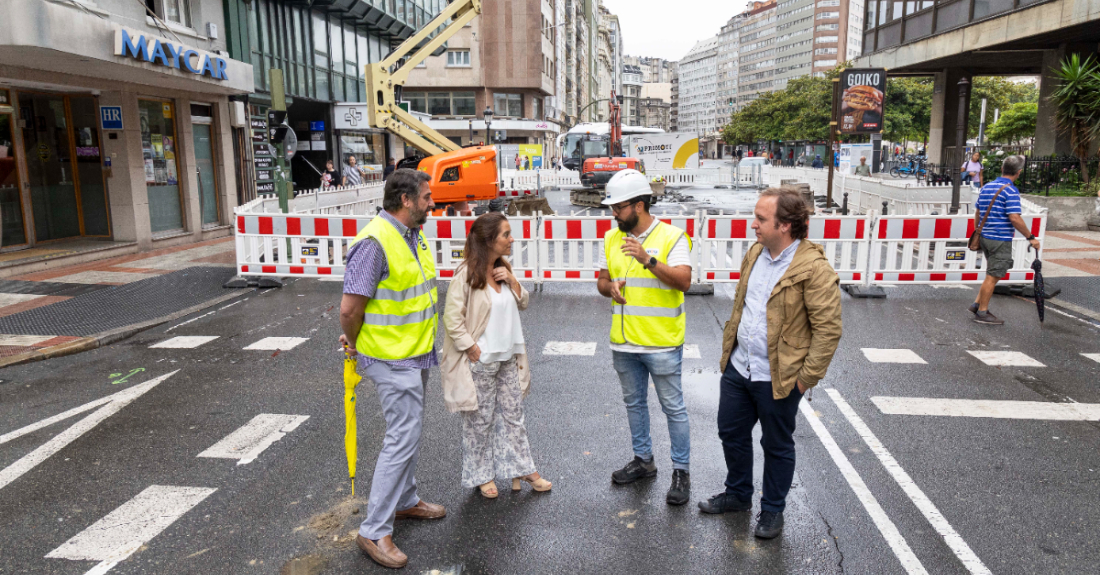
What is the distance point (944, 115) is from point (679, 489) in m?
29.5

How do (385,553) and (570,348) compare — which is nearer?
(385,553)

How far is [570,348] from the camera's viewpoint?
316 inches

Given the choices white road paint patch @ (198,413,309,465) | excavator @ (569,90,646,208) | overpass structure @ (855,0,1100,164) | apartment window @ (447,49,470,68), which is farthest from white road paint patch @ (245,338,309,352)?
apartment window @ (447,49,470,68)

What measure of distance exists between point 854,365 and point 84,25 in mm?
11800

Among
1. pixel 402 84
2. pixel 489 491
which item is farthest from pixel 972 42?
pixel 489 491

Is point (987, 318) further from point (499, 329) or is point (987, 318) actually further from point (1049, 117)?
point (1049, 117)

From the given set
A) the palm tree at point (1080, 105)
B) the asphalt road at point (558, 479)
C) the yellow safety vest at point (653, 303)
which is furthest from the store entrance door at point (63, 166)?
the palm tree at point (1080, 105)

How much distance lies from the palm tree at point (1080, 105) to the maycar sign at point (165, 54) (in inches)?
762

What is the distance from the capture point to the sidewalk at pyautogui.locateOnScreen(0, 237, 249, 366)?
→ 8266 mm

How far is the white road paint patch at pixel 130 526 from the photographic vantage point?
151 inches

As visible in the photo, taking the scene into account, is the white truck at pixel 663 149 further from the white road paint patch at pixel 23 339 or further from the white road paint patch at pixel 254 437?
the white road paint patch at pixel 254 437

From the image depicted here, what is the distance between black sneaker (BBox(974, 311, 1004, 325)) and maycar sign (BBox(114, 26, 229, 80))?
1325 cm

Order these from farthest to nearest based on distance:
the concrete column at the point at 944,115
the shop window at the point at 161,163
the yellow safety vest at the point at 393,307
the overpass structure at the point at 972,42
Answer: the concrete column at the point at 944,115 < the overpass structure at the point at 972,42 < the shop window at the point at 161,163 < the yellow safety vest at the point at 393,307

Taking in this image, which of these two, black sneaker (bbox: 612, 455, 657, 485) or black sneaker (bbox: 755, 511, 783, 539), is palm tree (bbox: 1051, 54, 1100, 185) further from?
black sneaker (bbox: 755, 511, 783, 539)
